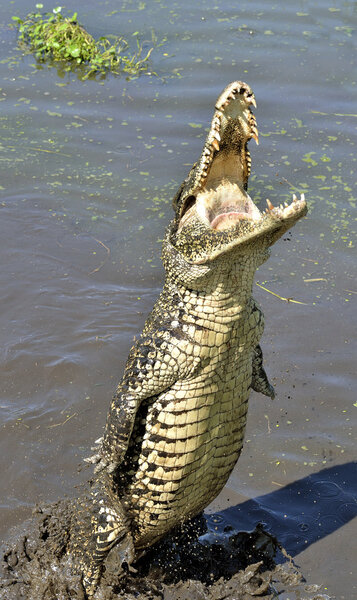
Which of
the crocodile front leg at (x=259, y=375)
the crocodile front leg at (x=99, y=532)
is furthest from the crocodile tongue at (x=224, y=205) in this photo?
the crocodile front leg at (x=99, y=532)

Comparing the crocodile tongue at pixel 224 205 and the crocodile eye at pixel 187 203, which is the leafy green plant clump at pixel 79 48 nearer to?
the crocodile eye at pixel 187 203

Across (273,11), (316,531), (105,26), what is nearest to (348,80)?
(273,11)

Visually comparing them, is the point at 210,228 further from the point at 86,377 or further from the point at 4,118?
the point at 4,118

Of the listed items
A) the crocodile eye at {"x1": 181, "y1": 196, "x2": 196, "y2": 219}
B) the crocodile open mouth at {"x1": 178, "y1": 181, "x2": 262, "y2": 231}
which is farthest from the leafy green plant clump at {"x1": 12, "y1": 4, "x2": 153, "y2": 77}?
the crocodile open mouth at {"x1": 178, "y1": 181, "x2": 262, "y2": 231}

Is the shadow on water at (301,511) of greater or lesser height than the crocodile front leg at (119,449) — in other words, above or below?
below

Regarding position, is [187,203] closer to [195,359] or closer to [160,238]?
[195,359]

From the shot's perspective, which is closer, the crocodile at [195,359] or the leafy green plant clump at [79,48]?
the crocodile at [195,359]

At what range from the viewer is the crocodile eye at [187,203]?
415cm

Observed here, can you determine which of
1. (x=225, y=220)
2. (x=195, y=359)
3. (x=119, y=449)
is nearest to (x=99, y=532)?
(x=119, y=449)

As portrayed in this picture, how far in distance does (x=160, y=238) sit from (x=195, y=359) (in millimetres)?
3867

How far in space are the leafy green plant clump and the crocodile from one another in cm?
715

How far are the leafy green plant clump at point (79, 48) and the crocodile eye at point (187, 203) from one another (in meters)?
7.03

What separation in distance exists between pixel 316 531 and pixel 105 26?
29.4ft

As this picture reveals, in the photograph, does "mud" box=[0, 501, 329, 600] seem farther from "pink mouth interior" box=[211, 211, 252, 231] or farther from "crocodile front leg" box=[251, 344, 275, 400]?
"pink mouth interior" box=[211, 211, 252, 231]
